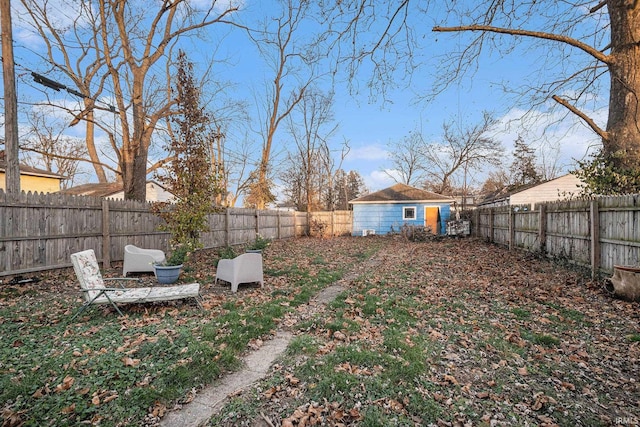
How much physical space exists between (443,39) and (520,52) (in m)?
2.26

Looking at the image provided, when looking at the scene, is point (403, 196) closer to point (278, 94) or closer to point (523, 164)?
point (278, 94)

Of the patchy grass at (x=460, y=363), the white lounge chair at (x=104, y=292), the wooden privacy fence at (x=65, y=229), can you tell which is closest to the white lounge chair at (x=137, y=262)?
the wooden privacy fence at (x=65, y=229)

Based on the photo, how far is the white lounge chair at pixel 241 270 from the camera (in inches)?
261

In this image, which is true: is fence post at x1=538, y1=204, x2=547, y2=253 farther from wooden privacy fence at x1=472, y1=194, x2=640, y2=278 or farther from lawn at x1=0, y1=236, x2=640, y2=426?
lawn at x1=0, y1=236, x2=640, y2=426

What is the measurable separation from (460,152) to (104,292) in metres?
32.0

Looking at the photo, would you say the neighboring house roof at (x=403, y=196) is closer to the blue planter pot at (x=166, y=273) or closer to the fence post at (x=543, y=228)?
the fence post at (x=543, y=228)

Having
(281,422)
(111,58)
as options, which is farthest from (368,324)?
(111,58)

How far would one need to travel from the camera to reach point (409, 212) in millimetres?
22953

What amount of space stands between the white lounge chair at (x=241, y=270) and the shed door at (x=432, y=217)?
58.3 feet

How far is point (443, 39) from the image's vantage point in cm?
594

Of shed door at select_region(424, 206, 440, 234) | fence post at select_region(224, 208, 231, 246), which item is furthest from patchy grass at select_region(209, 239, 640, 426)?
shed door at select_region(424, 206, 440, 234)

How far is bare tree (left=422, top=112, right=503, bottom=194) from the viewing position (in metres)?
29.5

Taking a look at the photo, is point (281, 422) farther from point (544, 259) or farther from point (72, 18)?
point (72, 18)

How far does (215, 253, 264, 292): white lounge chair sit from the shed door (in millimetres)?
17772
